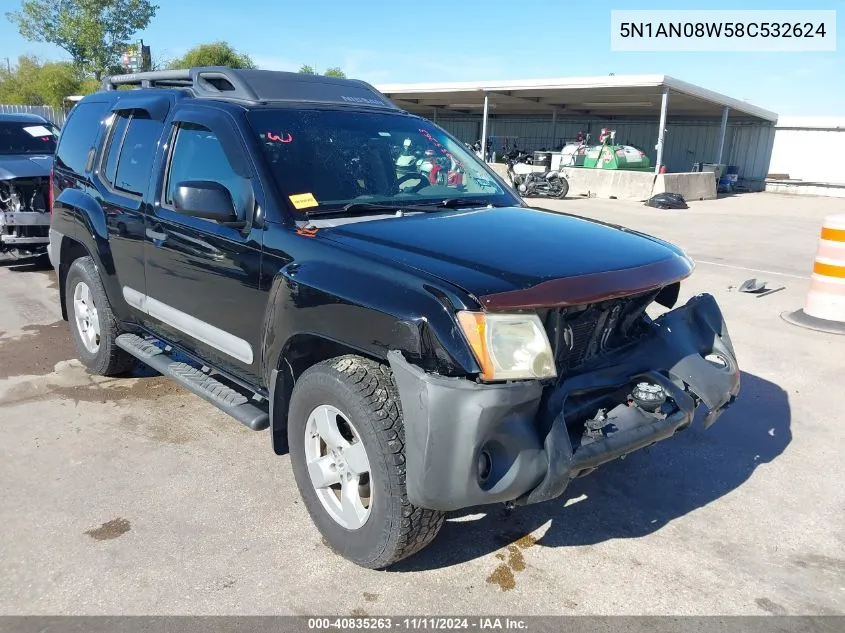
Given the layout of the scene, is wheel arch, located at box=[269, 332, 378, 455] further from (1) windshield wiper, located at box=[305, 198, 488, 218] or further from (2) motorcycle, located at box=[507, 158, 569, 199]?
(2) motorcycle, located at box=[507, 158, 569, 199]

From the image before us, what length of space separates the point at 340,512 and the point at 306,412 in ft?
1.55

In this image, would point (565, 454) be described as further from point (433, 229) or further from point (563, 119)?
point (563, 119)

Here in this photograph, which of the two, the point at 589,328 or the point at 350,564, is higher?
the point at 589,328

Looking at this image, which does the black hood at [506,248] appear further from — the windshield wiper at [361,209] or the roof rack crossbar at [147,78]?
the roof rack crossbar at [147,78]

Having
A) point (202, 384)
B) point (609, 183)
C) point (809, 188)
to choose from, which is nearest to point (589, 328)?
point (202, 384)

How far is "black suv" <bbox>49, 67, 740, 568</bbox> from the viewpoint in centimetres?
245

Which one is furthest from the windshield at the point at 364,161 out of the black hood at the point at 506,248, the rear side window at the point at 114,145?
the rear side window at the point at 114,145

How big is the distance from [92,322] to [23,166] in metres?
5.03

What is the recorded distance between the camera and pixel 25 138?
393 inches

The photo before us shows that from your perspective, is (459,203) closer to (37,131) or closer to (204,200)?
(204,200)

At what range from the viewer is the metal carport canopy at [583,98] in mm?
22281

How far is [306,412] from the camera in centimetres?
297

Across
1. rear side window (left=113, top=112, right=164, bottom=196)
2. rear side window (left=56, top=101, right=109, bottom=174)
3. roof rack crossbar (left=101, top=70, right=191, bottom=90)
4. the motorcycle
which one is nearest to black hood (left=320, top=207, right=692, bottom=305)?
rear side window (left=113, top=112, right=164, bottom=196)

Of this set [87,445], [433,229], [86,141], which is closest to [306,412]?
[433,229]
